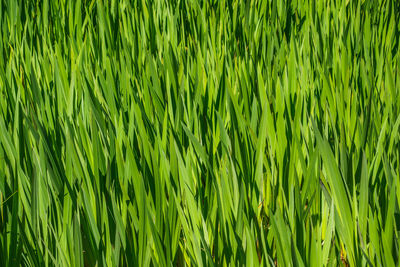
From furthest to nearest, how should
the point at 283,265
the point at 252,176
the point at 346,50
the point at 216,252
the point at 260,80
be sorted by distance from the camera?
the point at 346,50, the point at 260,80, the point at 252,176, the point at 216,252, the point at 283,265

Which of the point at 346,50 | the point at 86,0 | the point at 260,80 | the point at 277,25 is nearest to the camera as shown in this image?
the point at 260,80

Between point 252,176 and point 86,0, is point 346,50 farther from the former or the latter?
point 86,0

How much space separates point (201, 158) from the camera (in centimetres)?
97

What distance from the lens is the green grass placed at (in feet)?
2.53

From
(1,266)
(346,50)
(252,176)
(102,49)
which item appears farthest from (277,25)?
(1,266)

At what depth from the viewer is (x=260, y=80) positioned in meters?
1.24

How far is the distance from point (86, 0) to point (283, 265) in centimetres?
169

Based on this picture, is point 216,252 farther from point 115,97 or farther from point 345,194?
point 115,97

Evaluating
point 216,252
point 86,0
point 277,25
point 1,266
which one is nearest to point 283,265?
point 216,252

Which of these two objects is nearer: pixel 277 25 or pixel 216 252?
pixel 216 252

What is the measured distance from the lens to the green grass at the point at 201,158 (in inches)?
30.4

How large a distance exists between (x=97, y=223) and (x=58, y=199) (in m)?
0.07

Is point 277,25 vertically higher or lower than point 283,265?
higher

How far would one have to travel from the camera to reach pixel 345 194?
2.72 ft
